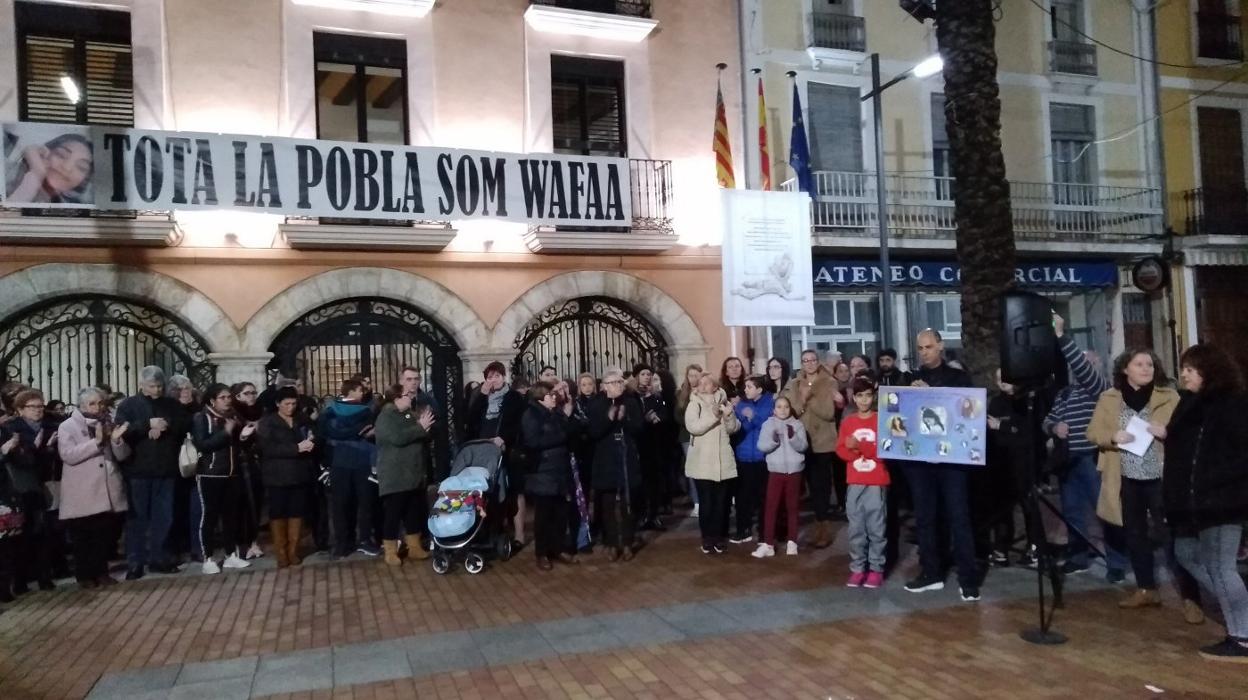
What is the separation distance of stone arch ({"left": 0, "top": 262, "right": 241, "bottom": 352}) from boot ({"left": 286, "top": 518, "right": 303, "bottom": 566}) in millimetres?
3462

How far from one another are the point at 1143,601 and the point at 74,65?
1267 centimetres

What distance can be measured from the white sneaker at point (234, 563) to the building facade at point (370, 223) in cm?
311

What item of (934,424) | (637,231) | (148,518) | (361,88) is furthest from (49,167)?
(934,424)

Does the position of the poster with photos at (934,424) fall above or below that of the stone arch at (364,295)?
below

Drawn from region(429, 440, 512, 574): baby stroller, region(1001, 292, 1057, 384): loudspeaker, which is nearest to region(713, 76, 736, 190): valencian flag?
region(429, 440, 512, 574): baby stroller

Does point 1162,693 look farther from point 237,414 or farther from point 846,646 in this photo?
point 237,414

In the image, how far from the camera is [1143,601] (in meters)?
6.20

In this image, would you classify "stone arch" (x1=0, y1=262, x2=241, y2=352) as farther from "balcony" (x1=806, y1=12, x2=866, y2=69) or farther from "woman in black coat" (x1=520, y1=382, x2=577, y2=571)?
"balcony" (x1=806, y1=12, x2=866, y2=69)

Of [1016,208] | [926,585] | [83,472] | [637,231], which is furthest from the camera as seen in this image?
[1016,208]

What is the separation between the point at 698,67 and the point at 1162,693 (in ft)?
37.0

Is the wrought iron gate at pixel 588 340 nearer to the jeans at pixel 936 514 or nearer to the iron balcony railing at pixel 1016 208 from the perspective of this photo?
the iron balcony railing at pixel 1016 208

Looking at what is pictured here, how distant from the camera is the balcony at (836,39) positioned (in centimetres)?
1484

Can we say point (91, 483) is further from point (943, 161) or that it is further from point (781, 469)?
point (943, 161)

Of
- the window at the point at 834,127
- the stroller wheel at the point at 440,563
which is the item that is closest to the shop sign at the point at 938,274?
the window at the point at 834,127
